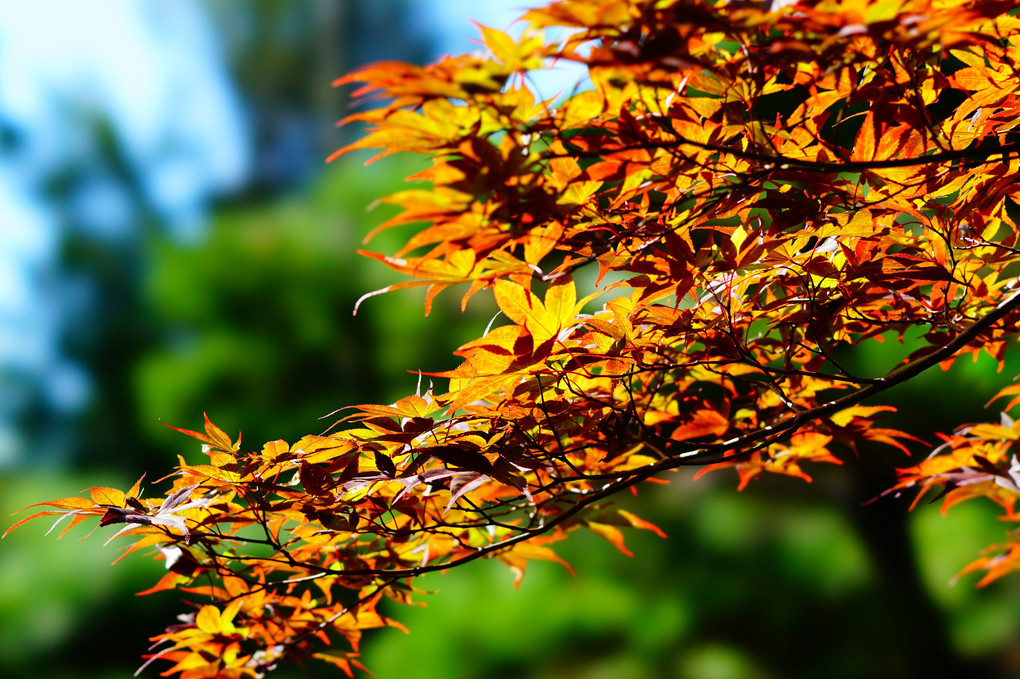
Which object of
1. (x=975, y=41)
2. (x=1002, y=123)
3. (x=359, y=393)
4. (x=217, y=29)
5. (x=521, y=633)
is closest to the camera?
(x=975, y=41)

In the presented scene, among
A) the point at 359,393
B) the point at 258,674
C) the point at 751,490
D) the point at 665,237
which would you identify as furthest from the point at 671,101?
the point at 359,393

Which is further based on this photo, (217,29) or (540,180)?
(217,29)

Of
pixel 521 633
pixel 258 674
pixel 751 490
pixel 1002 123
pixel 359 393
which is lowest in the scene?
pixel 521 633

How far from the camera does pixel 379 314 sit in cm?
294

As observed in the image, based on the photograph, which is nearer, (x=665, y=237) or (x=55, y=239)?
(x=665, y=237)

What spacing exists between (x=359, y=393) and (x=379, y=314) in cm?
33

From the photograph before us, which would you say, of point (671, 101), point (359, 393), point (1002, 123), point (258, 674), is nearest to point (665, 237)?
point (671, 101)

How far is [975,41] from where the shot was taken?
0.37m

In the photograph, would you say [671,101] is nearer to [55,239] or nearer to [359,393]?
[359,393]

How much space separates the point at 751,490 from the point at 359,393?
1.53 metres

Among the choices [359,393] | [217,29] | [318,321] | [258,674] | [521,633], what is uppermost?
[217,29]

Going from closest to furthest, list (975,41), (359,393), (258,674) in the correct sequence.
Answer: (975,41) < (258,674) < (359,393)

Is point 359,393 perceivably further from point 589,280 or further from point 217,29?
point 217,29

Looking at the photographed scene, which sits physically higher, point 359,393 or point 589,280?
point 589,280
